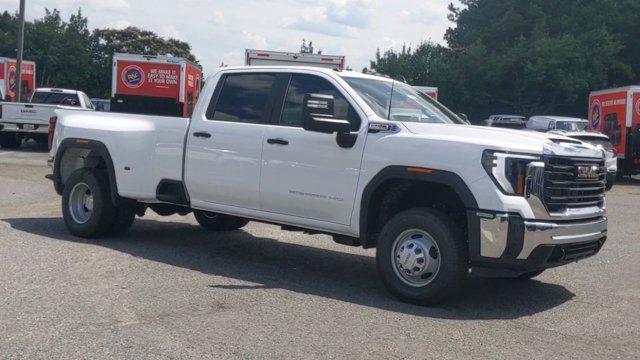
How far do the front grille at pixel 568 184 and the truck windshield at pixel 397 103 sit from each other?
4.62ft

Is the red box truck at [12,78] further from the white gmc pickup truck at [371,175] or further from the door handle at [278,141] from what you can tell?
the door handle at [278,141]

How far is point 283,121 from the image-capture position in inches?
322

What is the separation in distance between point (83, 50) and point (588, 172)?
55.1 metres

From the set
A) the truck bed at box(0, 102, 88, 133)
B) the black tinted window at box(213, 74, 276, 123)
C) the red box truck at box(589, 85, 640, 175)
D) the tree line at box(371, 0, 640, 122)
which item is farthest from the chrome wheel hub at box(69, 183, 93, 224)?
the tree line at box(371, 0, 640, 122)

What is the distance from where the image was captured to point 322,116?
7.48m

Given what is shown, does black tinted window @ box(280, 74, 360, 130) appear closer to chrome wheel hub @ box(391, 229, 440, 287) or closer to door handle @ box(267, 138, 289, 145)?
door handle @ box(267, 138, 289, 145)

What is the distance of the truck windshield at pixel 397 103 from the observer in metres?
7.76

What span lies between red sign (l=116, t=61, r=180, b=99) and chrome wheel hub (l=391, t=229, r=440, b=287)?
20258 millimetres

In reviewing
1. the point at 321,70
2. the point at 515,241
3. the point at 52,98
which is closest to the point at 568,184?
the point at 515,241

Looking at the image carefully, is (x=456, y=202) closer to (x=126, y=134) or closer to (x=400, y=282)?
(x=400, y=282)

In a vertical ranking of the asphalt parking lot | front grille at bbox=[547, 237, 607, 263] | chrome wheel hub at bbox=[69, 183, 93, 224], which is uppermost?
front grille at bbox=[547, 237, 607, 263]

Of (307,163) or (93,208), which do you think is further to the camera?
(93,208)

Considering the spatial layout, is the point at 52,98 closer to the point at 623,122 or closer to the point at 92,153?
the point at 623,122

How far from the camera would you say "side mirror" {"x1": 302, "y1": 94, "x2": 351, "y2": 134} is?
7367 millimetres
